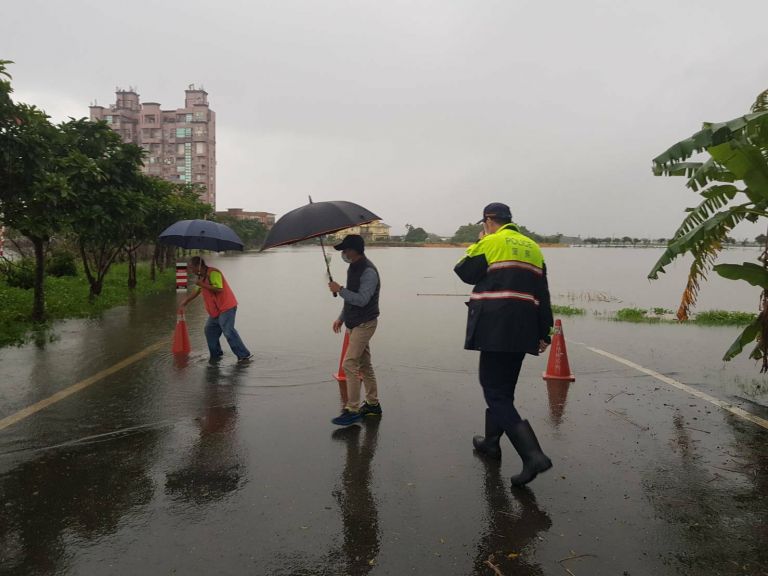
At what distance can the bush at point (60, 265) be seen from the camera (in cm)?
1941

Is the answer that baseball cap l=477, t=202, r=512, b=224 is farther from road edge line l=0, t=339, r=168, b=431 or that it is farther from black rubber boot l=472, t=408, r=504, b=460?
road edge line l=0, t=339, r=168, b=431

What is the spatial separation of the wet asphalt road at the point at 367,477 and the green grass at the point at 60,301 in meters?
2.70

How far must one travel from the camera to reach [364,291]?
16.6 feet

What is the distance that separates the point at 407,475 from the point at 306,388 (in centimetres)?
271

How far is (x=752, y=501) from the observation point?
3.58 metres

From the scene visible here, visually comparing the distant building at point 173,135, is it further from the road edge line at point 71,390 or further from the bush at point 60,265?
the road edge line at point 71,390

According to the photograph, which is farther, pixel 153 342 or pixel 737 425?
pixel 153 342

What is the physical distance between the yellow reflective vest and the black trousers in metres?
0.17

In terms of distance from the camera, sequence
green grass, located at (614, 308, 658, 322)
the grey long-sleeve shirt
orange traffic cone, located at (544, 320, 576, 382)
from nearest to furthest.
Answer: the grey long-sleeve shirt < orange traffic cone, located at (544, 320, 576, 382) < green grass, located at (614, 308, 658, 322)

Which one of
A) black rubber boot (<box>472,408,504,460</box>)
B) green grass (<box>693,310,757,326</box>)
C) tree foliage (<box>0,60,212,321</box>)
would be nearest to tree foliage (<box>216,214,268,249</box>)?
tree foliage (<box>0,60,212,321</box>)

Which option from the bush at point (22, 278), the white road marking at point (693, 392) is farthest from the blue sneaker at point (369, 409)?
the bush at point (22, 278)

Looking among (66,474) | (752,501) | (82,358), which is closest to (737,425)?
(752,501)

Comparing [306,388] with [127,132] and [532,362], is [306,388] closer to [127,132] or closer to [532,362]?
[532,362]

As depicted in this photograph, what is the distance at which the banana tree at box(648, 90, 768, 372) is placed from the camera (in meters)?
5.07
